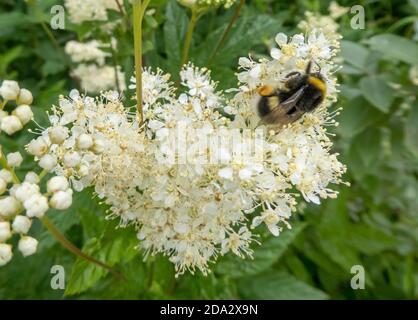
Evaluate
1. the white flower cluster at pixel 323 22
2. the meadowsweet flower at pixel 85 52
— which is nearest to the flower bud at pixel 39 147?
the white flower cluster at pixel 323 22

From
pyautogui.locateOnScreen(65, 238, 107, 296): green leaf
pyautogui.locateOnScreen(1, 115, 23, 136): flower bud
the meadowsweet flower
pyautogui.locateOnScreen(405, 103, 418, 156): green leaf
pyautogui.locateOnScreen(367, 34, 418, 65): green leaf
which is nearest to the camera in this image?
pyautogui.locateOnScreen(1, 115, 23, 136): flower bud

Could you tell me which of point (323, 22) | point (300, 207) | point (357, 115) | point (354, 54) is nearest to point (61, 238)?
point (300, 207)

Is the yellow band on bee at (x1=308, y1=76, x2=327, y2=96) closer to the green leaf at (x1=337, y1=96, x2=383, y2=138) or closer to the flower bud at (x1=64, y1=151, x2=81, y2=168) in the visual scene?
the flower bud at (x1=64, y1=151, x2=81, y2=168)

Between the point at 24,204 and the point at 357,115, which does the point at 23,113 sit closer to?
the point at 24,204

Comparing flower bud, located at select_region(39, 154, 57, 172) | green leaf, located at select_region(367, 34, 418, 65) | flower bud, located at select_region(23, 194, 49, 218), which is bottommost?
flower bud, located at select_region(23, 194, 49, 218)

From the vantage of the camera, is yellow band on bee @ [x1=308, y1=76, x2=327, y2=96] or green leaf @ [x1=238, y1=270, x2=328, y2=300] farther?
green leaf @ [x1=238, y1=270, x2=328, y2=300]

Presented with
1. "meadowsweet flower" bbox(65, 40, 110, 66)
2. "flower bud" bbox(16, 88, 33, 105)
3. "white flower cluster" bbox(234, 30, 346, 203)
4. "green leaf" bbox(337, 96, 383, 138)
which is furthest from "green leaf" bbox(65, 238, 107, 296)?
"green leaf" bbox(337, 96, 383, 138)

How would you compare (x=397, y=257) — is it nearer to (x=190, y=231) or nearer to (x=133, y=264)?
(x=133, y=264)
